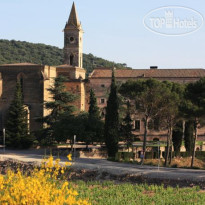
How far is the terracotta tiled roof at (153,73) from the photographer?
5947 centimetres

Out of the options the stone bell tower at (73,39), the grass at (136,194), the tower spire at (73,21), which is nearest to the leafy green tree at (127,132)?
the grass at (136,194)

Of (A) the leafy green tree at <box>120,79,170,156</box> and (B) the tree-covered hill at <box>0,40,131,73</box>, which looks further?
(B) the tree-covered hill at <box>0,40,131,73</box>

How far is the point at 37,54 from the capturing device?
12269 centimetres

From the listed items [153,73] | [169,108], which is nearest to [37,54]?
[153,73]

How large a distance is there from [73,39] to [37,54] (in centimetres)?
5898

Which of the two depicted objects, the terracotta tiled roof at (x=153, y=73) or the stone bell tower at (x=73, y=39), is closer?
the terracotta tiled roof at (x=153, y=73)

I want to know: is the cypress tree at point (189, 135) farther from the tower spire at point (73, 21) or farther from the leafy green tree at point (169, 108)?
the tower spire at point (73, 21)

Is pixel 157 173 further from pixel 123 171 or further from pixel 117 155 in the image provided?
pixel 117 155

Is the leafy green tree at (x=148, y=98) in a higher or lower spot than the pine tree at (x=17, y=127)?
higher

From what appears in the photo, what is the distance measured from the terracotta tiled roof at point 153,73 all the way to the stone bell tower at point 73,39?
17.2ft

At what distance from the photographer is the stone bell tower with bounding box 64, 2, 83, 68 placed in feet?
214

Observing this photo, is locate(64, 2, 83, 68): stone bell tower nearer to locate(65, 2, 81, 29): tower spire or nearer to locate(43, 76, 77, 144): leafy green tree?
locate(65, 2, 81, 29): tower spire

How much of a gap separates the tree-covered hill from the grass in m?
85.2

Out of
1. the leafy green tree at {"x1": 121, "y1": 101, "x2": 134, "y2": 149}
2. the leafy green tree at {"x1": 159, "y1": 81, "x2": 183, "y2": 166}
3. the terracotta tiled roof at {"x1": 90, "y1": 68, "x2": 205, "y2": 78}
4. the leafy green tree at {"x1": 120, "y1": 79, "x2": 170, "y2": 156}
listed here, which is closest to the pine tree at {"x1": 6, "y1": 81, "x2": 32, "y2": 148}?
the leafy green tree at {"x1": 121, "y1": 101, "x2": 134, "y2": 149}
